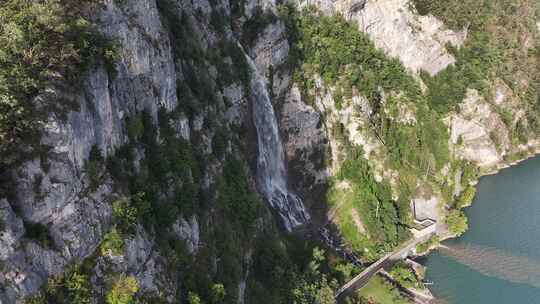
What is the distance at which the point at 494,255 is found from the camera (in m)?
45.6

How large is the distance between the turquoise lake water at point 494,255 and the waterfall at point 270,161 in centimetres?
1515

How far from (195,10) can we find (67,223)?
2140 cm

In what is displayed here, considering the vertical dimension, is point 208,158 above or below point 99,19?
below

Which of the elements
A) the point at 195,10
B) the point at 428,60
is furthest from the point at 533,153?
the point at 195,10

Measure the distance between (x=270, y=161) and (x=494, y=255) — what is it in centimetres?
2584

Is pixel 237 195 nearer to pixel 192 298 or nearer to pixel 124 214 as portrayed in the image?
pixel 192 298

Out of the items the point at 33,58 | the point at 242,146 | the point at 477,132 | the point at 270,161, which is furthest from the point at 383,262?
the point at 33,58

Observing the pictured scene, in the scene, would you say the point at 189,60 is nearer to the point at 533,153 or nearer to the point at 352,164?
the point at 352,164

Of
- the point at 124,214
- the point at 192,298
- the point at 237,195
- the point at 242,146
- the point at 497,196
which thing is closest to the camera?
the point at 124,214

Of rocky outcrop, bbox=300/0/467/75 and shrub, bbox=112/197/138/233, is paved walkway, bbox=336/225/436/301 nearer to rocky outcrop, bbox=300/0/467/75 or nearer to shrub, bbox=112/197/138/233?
rocky outcrop, bbox=300/0/467/75

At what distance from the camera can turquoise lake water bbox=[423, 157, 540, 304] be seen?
40.8 meters

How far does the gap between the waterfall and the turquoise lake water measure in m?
15.2

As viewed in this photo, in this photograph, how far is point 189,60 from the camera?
2972 cm

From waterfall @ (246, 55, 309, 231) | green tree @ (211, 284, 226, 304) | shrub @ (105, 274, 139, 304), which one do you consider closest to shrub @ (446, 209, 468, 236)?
waterfall @ (246, 55, 309, 231)
